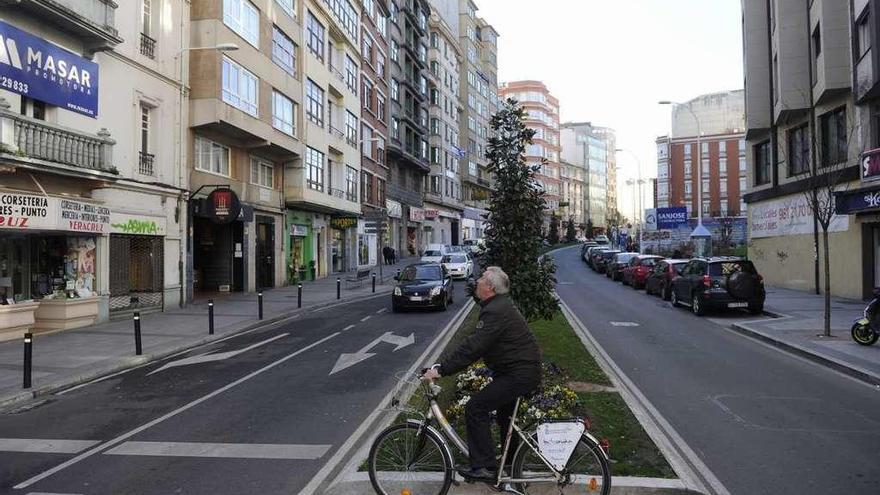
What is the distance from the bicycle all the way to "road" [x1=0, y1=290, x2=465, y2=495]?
969 mm

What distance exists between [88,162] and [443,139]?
5225cm

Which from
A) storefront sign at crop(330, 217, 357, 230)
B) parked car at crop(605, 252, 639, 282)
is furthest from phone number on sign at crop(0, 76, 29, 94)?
parked car at crop(605, 252, 639, 282)

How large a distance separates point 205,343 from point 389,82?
38825 mm

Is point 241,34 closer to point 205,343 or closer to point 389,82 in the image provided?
point 205,343

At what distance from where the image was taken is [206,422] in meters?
7.39

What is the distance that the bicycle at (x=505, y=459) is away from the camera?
462 cm

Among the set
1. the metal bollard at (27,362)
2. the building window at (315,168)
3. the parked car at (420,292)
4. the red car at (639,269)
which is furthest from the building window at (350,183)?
the metal bollard at (27,362)

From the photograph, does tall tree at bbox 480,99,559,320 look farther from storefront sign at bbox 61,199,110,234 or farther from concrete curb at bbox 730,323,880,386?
storefront sign at bbox 61,199,110,234

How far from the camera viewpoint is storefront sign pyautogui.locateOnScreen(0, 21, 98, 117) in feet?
44.4

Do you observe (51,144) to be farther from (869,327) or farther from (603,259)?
(603,259)

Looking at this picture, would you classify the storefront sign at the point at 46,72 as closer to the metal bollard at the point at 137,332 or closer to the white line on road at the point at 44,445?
the metal bollard at the point at 137,332

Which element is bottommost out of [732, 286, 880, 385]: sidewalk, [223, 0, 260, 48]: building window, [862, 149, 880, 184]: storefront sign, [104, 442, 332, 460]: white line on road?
[104, 442, 332, 460]: white line on road

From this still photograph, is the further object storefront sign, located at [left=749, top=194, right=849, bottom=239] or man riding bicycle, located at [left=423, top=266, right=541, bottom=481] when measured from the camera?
storefront sign, located at [left=749, top=194, right=849, bottom=239]

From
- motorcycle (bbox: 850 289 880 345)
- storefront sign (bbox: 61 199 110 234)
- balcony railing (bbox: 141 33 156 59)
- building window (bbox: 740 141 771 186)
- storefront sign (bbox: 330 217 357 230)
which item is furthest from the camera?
storefront sign (bbox: 330 217 357 230)
